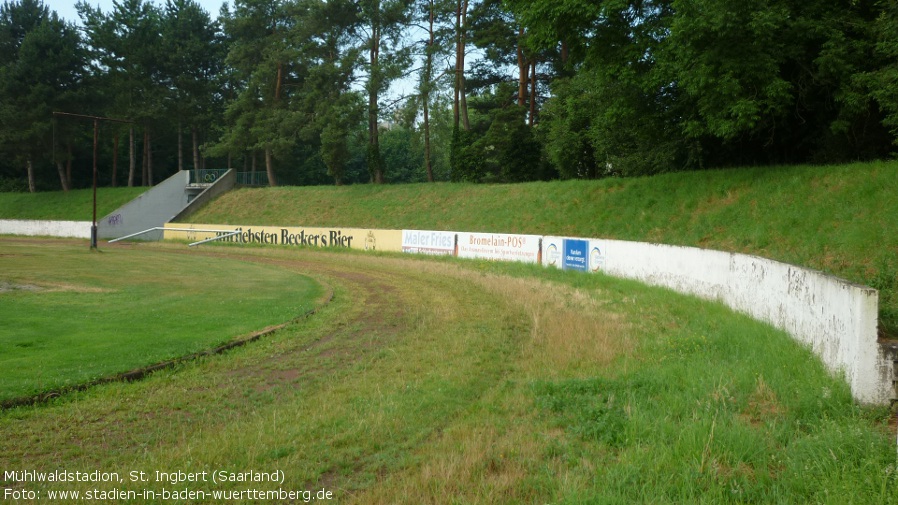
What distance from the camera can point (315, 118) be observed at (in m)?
55.8

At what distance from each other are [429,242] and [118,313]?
823 inches

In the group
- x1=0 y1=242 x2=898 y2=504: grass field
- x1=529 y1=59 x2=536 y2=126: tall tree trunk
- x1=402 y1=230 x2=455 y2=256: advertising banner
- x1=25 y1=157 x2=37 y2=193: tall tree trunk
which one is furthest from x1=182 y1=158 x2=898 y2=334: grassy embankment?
x1=25 y1=157 x2=37 y2=193: tall tree trunk

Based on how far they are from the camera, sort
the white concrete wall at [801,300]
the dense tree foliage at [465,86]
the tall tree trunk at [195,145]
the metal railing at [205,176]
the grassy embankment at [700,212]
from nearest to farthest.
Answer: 1. the white concrete wall at [801,300]
2. the grassy embankment at [700,212]
3. the dense tree foliage at [465,86]
4. the metal railing at [205,176]
5. the tall tree trunk at [195,145]

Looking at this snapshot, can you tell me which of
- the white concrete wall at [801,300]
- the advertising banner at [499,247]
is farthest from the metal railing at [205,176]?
the white concrete wall at [801,300]

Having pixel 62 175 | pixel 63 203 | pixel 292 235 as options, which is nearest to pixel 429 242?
pixel 292 235

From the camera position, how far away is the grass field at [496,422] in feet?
18.8

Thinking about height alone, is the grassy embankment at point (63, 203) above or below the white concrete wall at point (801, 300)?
above

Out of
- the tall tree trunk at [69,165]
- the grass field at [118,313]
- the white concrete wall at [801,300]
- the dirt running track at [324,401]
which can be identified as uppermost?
the tall tree trunk at [69,165]

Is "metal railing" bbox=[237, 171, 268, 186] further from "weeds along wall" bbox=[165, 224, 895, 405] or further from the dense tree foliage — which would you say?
"weeds along wall" bbox=[165, 224, 895, 405]

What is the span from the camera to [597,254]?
966 inches

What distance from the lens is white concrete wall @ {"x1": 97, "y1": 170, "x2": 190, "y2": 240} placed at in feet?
175

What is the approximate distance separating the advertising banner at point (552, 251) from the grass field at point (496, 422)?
1332 centimetres

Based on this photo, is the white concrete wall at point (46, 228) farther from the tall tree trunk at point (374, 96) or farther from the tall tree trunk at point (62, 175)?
the tall tree trunk at point (374, 96)

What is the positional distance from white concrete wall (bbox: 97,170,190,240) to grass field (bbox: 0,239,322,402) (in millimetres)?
27335
